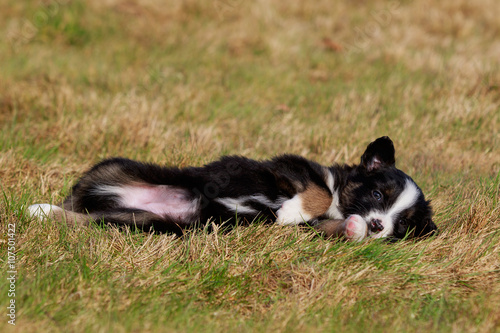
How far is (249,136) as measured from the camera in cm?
586

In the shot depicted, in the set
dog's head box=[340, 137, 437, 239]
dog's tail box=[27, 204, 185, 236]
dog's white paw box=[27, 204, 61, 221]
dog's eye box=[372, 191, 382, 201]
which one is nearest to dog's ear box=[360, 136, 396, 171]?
dog's head box=[340, 137, 437, 239]

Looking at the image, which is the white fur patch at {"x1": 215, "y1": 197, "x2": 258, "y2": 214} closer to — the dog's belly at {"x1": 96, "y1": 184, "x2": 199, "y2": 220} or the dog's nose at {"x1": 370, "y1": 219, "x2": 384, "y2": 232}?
the dog's belly at {"x1": 96, "y1": 184, "x2": 199, "y2": 220}

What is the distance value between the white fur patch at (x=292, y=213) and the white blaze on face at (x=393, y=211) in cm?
44

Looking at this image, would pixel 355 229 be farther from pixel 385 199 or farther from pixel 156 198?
pixel 156 198

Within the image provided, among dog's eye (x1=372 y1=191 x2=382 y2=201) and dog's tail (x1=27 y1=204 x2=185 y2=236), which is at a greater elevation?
dog's eye (x1=372 y1=191 x2=382 y2=201)

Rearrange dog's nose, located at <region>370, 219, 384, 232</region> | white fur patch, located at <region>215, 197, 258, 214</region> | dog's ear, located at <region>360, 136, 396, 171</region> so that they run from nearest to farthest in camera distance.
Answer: dog's nose, located at <region>370, 219, 384, 232</region> → white fur patch, located at <region>215, 197, 258, 214</region> → dog's ear, located at <region>360, 136, 396, 171</region>

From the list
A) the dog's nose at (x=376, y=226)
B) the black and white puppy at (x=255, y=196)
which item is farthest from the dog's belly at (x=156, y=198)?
the dog's nose at (x=376, y=226)

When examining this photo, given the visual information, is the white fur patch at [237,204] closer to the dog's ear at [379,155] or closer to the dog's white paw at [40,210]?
the dog's ear at [379,155]

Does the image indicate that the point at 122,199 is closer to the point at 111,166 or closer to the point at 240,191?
the point at 111,166

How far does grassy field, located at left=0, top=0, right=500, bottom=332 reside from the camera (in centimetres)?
287

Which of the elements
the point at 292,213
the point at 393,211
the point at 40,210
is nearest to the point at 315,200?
the point at 292,213

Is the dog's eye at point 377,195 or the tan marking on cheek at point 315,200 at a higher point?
the dog's eye at point 377,195

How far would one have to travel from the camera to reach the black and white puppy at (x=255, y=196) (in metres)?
3.73

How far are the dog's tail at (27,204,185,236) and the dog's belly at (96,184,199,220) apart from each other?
0.19 metres
